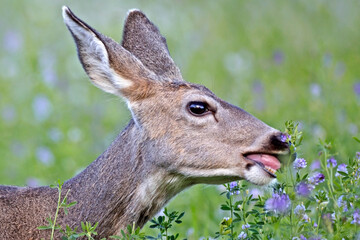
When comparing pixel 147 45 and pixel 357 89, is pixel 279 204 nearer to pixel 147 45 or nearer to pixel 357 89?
pixel 147 45

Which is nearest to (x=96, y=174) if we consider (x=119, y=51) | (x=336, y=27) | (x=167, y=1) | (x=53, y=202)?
(x=53, y=202)

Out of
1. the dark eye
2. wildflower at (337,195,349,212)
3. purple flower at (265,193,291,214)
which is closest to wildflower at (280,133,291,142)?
purple flower at (265,193,291,214)

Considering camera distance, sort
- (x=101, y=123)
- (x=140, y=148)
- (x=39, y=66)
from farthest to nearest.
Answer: (x=39, y=66)
(x=101, y=123)
(x=140, y=148)

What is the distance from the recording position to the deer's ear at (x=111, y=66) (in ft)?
20.3

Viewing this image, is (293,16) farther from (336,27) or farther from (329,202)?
(329,202)

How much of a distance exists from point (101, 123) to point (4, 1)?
6142 mm

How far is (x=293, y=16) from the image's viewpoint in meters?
14.3

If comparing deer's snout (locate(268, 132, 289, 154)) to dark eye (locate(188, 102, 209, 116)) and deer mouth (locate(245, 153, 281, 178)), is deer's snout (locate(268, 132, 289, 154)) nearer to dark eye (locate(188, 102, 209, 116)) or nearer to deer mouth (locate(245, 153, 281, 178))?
deer mouth (locate(245, 153, 281, 178))

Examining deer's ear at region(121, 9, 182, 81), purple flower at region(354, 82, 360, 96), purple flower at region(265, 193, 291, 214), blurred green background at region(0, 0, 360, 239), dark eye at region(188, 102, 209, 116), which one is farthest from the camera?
purple flower at region(354, 82, 360, 96)

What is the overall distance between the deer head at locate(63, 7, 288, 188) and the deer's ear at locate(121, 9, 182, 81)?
0.34 m

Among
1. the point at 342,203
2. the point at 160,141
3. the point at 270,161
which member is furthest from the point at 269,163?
the point at 160,141

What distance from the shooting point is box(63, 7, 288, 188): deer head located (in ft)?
19.8

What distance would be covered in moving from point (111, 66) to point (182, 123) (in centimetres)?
62

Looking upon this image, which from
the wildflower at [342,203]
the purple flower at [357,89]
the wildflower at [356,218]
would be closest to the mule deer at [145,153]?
the wildflower at [342,203]
